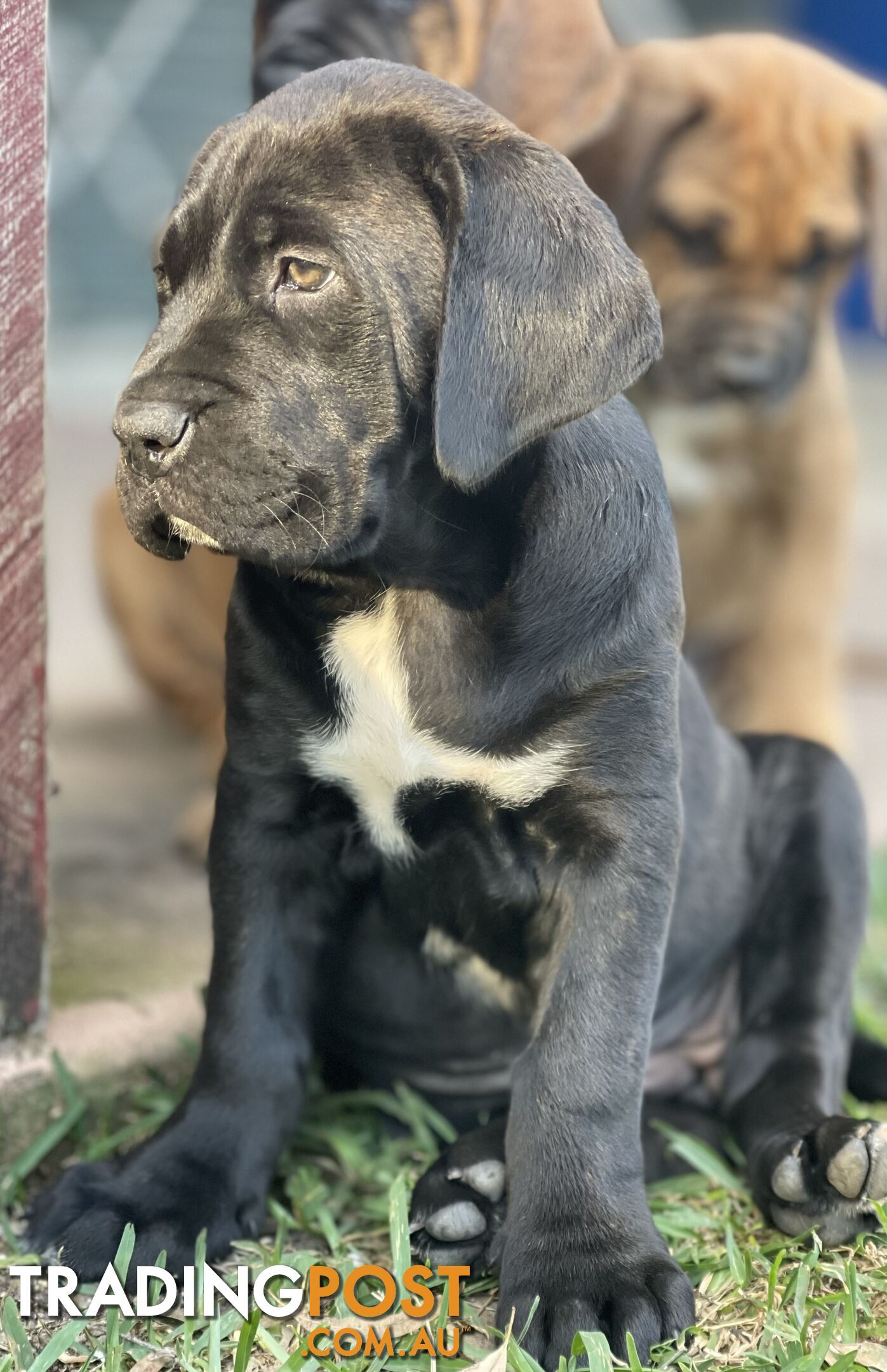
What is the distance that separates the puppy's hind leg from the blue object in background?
32.0 feet

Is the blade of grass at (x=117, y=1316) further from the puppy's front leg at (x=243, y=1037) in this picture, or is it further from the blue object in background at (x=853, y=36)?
the blue object in background at (x=853, y=36)

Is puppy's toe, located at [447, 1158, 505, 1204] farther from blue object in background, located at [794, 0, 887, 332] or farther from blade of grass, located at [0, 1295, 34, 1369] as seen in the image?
blue object in background, located at [794, 0, 887, 332]

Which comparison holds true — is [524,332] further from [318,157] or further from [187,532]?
[187,532]

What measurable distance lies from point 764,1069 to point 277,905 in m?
0.93

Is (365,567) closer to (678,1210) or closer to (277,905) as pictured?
(277,905)

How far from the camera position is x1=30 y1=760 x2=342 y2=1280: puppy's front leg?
252cm

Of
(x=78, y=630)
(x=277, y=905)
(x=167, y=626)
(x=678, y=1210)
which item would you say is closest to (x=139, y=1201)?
(x=277, y=905)

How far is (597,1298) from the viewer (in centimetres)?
221

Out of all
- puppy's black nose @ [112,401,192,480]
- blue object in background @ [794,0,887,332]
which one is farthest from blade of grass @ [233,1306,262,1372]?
blue object in background @ [794,0,887,332]

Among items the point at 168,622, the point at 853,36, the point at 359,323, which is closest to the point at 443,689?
the point at 359,323

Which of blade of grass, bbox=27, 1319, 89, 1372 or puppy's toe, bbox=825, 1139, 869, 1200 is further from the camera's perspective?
puppy's toe, bbox=825, 1139, 869, 1200

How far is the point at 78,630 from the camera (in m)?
7.09

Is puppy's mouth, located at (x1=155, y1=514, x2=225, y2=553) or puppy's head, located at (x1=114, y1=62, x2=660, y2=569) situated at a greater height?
puppy's head, located at (x1=114, y1=62, x2=660, y2=569)

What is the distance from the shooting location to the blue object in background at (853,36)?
12.4m
